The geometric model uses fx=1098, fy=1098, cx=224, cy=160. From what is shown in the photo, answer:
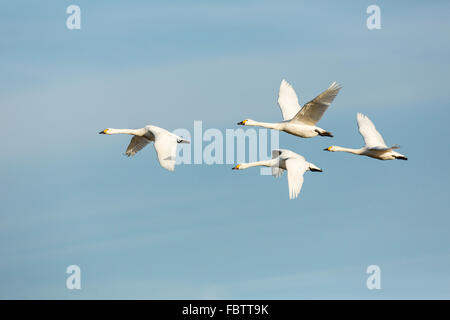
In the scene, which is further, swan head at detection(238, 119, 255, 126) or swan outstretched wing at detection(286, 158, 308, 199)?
swan head at detection(238, 119, 255, 126)

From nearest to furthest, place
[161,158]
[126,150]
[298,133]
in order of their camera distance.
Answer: [161,158]
[298,133]
[126,150]

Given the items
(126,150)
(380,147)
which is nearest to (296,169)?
(380,147)

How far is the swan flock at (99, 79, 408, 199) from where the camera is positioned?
50.9 metres

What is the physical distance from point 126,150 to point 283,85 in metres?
9.48

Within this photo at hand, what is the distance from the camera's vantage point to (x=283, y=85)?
60188mm

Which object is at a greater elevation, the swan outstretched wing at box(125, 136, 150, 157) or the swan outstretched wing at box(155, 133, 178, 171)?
the swan outstretched wing at box(125, 136, 150, 157)

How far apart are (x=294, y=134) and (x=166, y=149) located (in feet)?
22.8

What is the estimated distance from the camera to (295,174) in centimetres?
5025

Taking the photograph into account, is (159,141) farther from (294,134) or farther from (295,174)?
(294,134)

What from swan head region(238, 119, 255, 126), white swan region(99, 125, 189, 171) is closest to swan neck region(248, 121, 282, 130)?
swan head region(238, 119, 255, 126)

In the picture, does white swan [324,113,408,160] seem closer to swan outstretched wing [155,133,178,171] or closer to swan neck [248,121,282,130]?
swan neck [248,121,282,130]

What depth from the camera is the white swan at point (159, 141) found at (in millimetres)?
50562
